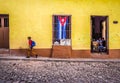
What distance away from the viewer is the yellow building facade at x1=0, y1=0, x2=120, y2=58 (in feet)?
63.5

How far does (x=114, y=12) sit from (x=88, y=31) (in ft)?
7.06

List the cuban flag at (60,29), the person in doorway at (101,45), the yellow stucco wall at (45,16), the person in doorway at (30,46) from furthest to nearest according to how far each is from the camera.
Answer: the person in doorway at (101,45)
the cuban flag at (60,29)
the yellow stucco wall at (45,16)
the person in doorway at (30,46)

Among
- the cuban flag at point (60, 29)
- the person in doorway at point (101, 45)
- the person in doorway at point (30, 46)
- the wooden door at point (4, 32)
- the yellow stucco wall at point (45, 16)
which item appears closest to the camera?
the person in doorway at point (30, 46)

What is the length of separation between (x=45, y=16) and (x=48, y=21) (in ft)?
1.24

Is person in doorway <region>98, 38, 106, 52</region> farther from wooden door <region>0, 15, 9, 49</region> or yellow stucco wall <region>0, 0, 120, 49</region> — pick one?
wooden door <region>0, 15, 9, 49</region>

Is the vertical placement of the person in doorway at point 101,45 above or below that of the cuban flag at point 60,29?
below

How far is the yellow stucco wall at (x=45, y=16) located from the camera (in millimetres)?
19344

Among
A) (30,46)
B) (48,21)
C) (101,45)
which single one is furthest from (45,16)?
(101,45)

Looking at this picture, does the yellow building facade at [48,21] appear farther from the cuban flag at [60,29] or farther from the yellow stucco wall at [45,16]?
the cuban flag at [60,29]

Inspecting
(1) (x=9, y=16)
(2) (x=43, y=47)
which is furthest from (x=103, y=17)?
(1) (x=9, y=16)

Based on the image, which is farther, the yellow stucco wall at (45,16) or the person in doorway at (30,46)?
the yellow stucco wall at (45,16)

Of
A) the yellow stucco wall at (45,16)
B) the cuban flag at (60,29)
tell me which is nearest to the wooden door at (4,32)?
the yellow stucco wall at (45,16)

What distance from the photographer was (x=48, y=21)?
19.5 m

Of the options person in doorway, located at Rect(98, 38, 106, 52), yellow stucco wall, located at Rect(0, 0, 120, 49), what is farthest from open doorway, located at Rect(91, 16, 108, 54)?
yellow stucco wall, located at Rect(0, 0, 120, 49)
